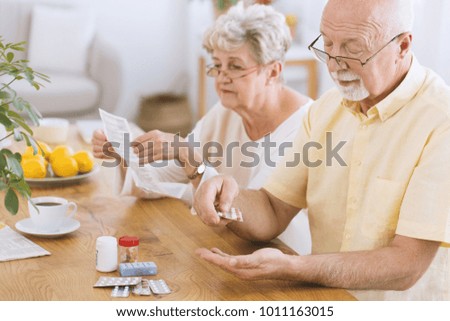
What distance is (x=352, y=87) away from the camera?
145 centimetres

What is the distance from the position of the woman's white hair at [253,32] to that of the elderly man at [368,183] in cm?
43

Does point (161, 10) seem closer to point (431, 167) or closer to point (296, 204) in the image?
point (296, 204)

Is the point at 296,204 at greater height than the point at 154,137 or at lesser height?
lesser

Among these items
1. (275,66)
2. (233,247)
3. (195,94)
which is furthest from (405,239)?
(195,94)

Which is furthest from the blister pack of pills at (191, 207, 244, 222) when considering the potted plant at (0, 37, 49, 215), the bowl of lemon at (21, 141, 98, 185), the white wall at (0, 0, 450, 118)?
the white wall at (0, 0, 450, 118)

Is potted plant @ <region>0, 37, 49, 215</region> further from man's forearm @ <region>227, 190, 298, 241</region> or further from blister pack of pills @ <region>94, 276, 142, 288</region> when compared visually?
man's forearm @ <region>227, 190, 298, 241</region>

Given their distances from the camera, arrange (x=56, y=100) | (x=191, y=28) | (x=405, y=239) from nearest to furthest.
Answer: (x=405, y=239) → (x=56, y=100) → (x=191, y=28)

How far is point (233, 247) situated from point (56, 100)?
10.2 ft

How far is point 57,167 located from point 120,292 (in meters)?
0.80

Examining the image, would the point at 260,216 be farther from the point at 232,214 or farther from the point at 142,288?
the point at 142,288

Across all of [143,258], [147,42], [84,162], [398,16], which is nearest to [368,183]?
[398,16]

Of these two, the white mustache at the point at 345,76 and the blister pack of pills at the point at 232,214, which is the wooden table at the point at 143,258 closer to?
the blister pack of pills at the point at 232,214

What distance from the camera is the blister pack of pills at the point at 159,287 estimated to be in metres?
1.23
